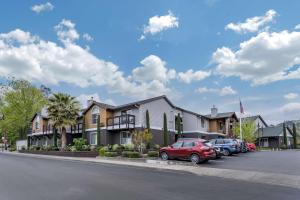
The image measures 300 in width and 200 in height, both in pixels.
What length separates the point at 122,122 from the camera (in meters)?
35.8

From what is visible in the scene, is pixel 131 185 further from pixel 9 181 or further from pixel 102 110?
pixel 102 110

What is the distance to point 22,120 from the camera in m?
61.0

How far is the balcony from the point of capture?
115 ft

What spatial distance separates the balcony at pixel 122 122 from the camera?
3519 cm

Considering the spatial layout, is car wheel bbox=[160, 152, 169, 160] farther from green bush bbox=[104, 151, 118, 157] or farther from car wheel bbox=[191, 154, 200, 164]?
green bush bbox=[104, 151, 118, 157]

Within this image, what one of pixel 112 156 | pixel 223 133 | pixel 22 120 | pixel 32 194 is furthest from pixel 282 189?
pixel 22 120

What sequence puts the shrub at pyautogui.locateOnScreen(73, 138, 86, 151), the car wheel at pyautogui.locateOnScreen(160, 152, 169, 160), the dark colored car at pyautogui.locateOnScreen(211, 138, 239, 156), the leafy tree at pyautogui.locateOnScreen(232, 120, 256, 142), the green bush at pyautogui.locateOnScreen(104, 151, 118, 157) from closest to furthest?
the car wheel at pyautogui.locateOnScreen(160, 152, 169, 160) → the green bush at pyautogui.locateOnScreen(104, 151, 118, 157) → the dark colored car at pyautogui.locateOnScreen(211, 138, 239, 156) → the shrub at pyautogui.locateOnScreen(73, 138, 86, 151) → the leafy tree at pyautogui.locateOnScreen(232, 120, 256, 142)

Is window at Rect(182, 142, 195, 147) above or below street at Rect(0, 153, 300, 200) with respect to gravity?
above

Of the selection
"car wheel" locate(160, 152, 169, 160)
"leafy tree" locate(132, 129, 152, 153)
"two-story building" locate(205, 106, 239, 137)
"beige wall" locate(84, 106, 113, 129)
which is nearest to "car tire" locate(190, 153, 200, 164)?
"car wheel" locate(160, 152, 169, 160)

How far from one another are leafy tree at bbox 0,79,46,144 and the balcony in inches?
1226

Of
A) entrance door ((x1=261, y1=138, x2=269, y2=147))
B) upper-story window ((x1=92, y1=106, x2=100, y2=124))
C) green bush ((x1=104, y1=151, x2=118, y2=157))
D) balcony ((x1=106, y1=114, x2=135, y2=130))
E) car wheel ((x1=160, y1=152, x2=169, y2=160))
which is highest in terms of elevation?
upper-story window ((x1=92, y1=106, x2=100, y2=124))

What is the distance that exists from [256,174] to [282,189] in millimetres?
3786

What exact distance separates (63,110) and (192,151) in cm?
2234

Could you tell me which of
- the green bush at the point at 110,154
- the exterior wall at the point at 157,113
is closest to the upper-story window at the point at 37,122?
the exterior wall at the point at 157,113
